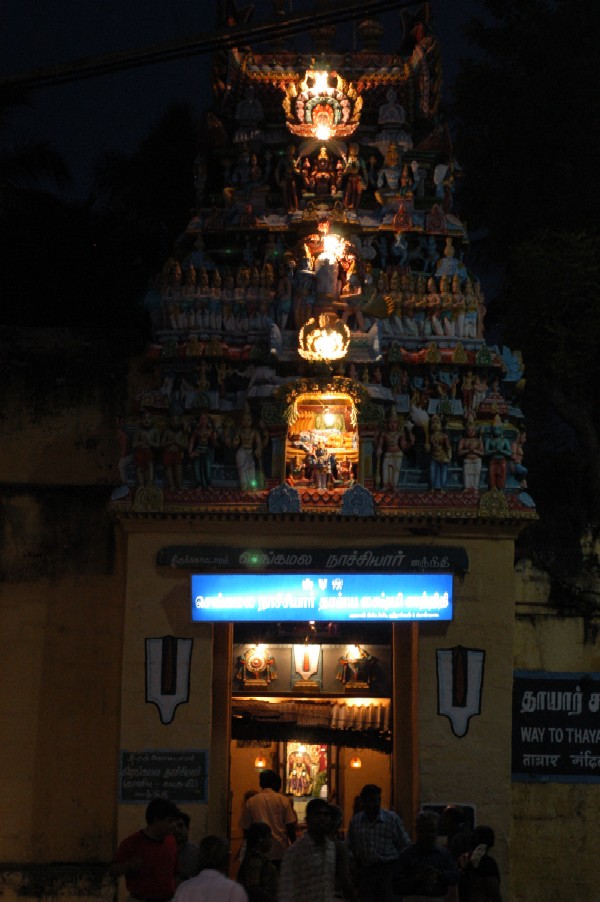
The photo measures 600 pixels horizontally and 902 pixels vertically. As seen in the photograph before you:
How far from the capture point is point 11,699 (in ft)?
60.1

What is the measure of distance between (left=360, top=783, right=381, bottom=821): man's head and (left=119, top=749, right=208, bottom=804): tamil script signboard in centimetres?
343

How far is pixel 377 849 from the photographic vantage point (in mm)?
13953


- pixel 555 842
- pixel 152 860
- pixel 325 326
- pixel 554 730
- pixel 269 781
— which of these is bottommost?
pixel 555 842

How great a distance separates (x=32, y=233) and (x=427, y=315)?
9.00 meters

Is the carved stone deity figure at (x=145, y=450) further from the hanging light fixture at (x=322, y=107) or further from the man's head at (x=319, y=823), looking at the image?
the man's head at (x=319, y=823)

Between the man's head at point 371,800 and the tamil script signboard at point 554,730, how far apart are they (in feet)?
14.8

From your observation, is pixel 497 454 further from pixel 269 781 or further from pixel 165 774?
pixel 165 774

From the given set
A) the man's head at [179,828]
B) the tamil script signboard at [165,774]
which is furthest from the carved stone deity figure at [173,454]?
the man's head at [179,828]

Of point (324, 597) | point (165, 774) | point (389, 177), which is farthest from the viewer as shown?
point (389, 177)

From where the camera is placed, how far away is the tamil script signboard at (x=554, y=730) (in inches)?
710

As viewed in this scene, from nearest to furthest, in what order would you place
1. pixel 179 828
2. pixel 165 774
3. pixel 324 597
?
pixel 179 828
pixel 165 774
pixel 324 597

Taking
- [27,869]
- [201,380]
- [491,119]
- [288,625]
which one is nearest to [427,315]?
[201,380]

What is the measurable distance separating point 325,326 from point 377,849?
6380mm

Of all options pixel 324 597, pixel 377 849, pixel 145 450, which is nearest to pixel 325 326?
pixel 145 450
